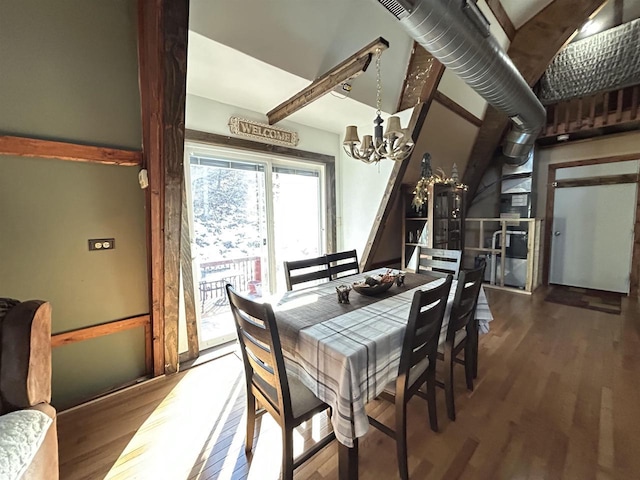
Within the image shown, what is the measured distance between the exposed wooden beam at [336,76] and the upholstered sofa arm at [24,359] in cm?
223

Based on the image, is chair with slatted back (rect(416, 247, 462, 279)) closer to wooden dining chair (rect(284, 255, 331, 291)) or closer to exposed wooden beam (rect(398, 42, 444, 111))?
wooden dining chair (rect(284, 255, 331, 291))

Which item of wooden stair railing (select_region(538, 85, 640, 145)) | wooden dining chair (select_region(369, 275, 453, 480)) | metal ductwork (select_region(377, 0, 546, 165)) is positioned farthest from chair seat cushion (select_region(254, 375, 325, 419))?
wooden stair railing (select_region(538, 85, 640, 145))

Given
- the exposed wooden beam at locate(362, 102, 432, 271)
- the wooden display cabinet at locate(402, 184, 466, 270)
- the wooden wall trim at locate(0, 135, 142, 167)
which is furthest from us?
the wooden display cabinet at locate(402, 184, 466, 270)

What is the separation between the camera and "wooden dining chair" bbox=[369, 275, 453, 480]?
124 cm

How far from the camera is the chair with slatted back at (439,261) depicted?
2.31m

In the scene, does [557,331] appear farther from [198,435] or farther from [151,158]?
[151,158]

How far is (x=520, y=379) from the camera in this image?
2.11m

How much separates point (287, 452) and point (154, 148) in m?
1.88

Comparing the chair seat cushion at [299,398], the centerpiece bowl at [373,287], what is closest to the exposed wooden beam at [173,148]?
the chair seat cushion at [299,398]

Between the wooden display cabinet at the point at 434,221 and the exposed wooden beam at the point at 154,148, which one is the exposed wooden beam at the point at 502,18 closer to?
the wooden display cabinet at the point at 434,221

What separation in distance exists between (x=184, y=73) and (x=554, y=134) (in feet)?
16.4

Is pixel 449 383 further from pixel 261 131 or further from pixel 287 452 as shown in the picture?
pixel 261 131

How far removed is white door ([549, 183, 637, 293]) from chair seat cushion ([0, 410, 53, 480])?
247 inches

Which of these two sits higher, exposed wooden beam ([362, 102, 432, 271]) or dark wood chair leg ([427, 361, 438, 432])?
exposed wooden beam ([362, 102, 432, 271])
